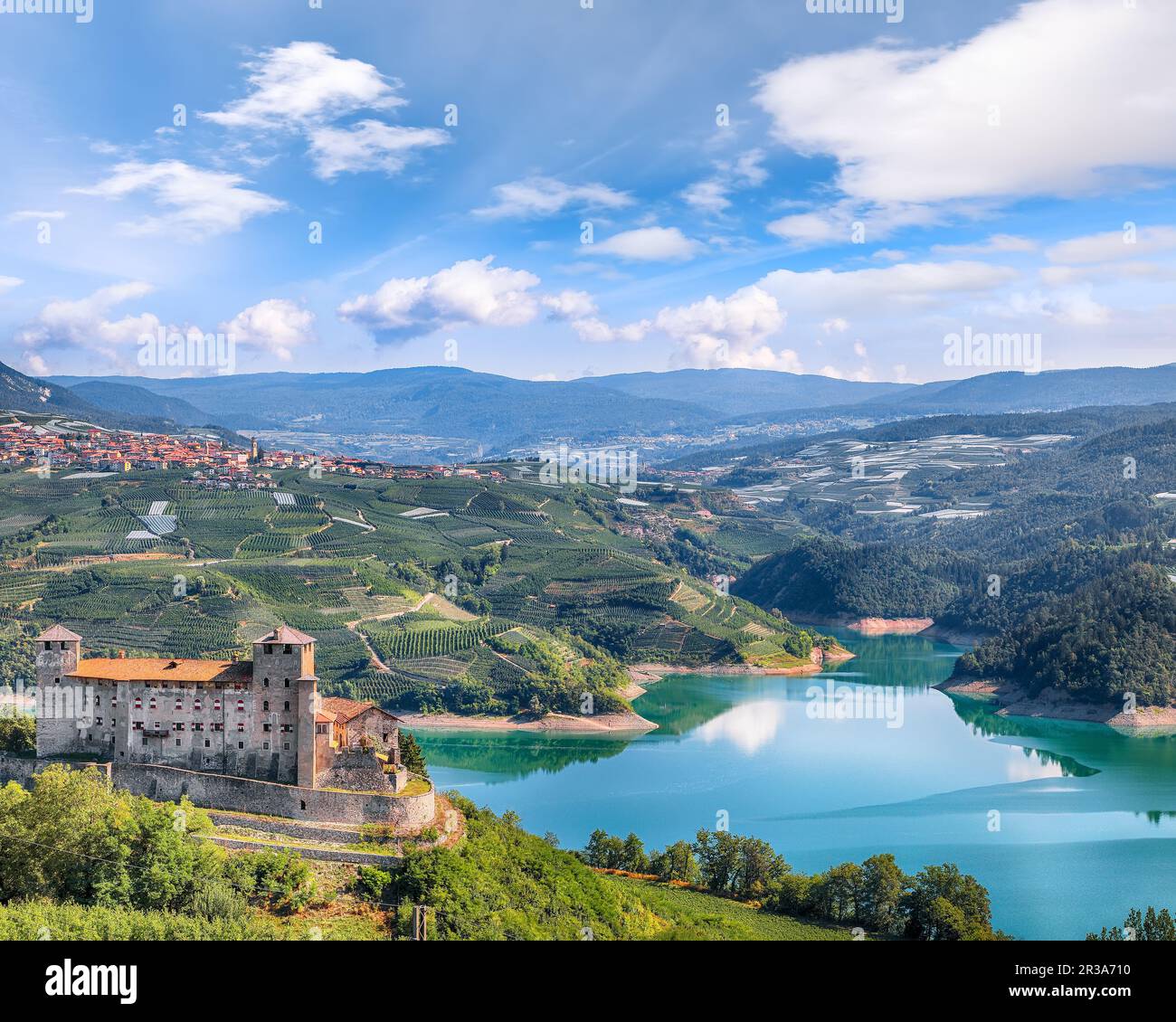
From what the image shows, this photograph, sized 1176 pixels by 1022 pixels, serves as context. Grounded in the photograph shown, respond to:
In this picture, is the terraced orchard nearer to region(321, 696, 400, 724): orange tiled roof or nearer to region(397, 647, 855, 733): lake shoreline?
region(397, 647, 855, 733): lake shoreline

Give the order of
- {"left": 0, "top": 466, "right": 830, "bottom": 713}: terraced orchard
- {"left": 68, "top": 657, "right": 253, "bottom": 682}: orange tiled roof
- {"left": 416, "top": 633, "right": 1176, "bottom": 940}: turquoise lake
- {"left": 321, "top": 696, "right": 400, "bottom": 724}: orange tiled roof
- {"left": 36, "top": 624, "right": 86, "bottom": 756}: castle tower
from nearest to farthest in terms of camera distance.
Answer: {"left": 68, "top": 657, "right": 253, "bottom": 682}: orange tiled roof
{"left": 36, "top": 624, "right": 86, "bottom": 756}: castle tower
{"left": 321, "top": 696, "right": 400, "bottom": 724}: orange tiled roof
{"left": 416, "top": 633, "right": 1176, "bottom": 940}: turquoise lake
{"left": 0, "top": 466, "right": 830, "bottom": 713}: terraced orchard

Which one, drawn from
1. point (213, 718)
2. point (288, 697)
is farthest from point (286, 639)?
point (213, 718)

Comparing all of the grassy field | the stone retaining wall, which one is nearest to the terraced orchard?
the grassy field

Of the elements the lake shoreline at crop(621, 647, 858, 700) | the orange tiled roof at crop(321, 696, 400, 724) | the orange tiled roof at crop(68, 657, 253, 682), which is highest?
the orange tiled roof at crop(68, 657, 253, 682)

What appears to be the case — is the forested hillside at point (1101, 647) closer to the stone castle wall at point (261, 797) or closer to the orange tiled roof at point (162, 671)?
the stone castle wall at point (261, 797)

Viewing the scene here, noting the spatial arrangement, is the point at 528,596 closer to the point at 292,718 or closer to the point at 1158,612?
the point at 1158,612
